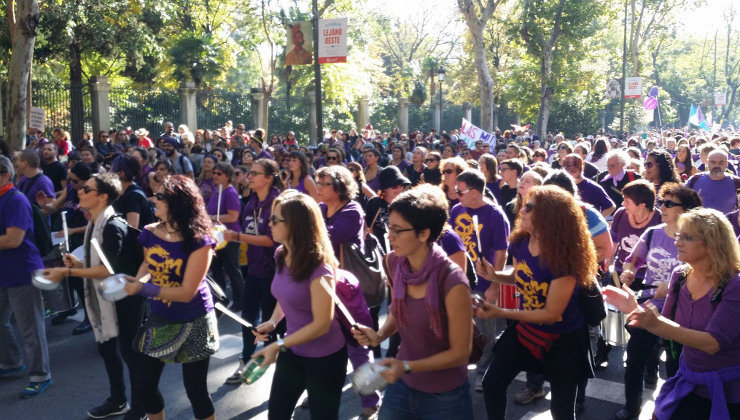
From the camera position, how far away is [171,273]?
408cm

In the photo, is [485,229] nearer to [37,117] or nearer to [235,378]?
[235,378]

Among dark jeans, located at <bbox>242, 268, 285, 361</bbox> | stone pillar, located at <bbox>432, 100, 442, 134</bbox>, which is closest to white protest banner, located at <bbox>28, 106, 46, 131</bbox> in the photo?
A: dark jeans, located at <bbox>242, 268, 285, 361</bbox>

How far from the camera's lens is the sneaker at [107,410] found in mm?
5107

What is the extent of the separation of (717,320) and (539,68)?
3297cm

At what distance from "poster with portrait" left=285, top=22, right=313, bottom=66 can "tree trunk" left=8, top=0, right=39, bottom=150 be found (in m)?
6.77

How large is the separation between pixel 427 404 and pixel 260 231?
123 inches

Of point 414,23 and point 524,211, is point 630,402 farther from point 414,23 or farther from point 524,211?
point 414,23

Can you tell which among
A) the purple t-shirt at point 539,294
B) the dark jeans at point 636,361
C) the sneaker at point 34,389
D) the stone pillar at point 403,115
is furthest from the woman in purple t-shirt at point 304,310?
the stone pillar at point 403,115

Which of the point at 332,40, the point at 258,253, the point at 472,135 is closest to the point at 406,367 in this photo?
the point at 258,253

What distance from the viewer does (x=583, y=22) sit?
3034cm

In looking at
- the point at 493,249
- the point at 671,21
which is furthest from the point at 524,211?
the point at 671,21

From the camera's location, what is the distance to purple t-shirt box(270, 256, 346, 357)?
11.8ft

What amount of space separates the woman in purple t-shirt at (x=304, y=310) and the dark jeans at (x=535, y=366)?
0.88 meters

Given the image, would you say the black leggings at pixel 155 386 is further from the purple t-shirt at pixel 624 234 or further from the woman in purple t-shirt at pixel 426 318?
the purple t-shirt at pixel 624 234
